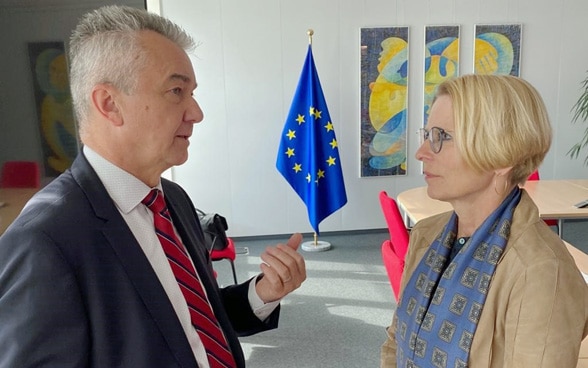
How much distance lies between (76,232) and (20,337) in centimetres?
20

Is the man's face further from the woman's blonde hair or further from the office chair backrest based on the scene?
the office chair backrest

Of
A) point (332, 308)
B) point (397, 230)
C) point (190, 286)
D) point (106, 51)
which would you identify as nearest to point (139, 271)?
point (190, 286)

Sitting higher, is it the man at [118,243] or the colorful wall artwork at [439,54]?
the colorful wall artwork at [439,54]

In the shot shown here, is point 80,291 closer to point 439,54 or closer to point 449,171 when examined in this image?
point 449,171

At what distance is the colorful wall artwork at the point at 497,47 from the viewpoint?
5.01 m

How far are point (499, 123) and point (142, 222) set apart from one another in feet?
3.02

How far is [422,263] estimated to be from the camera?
4.72 feet

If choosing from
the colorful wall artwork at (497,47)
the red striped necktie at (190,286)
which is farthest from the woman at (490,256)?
the colorful wall artwork at (497,47)

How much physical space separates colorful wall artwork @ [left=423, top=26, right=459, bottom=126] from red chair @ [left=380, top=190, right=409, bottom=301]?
280 cm

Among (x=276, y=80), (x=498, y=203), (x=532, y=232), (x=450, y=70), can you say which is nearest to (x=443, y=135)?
(x=498, y=203)

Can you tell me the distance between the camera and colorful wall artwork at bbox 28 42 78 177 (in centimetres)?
136

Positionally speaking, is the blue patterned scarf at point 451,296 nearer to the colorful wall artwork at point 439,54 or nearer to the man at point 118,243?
the man at point 118,243

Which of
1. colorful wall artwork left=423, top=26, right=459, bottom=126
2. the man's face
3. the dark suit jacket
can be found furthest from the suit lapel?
colorful wall artwork left=423, top=26, right=459, bottom=126

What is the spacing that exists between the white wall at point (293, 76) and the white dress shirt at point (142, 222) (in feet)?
13.0
